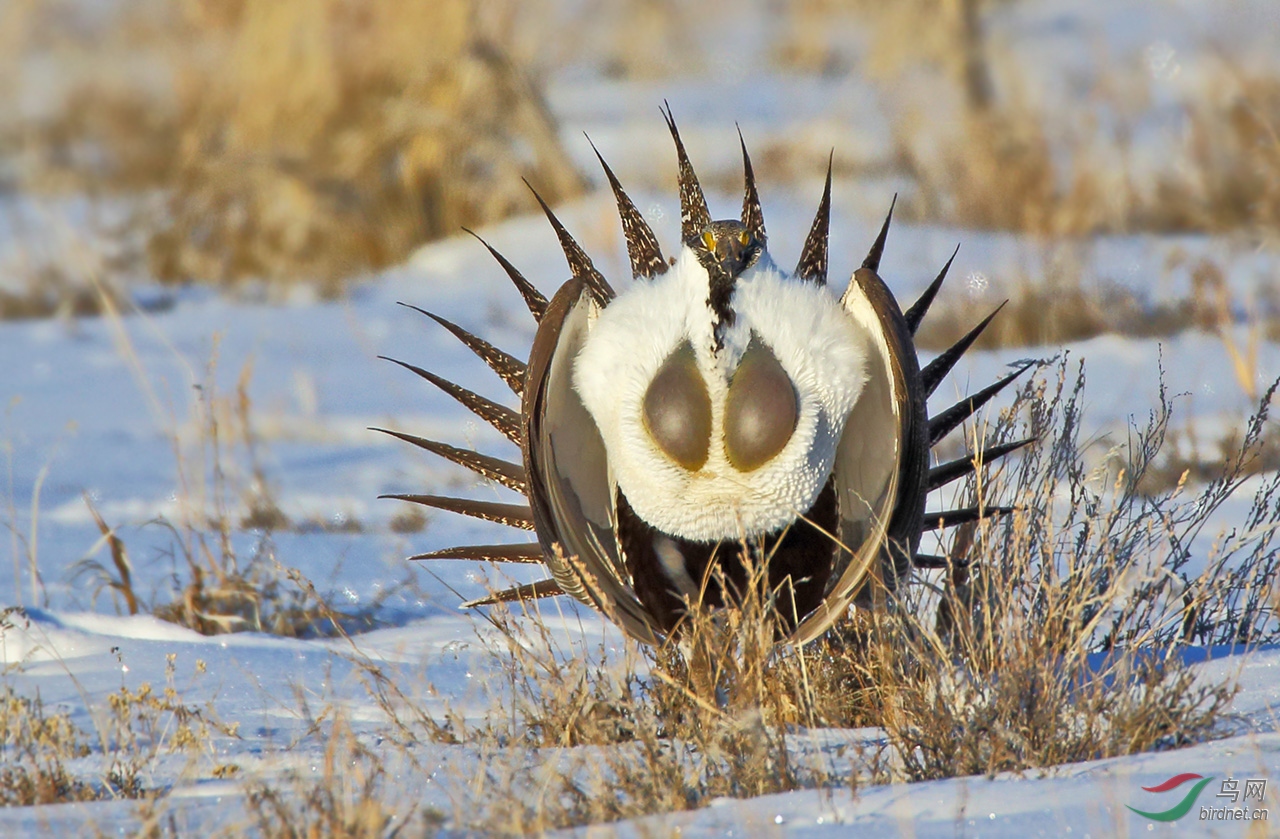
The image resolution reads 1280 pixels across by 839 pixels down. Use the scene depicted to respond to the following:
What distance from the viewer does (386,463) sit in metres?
4.74

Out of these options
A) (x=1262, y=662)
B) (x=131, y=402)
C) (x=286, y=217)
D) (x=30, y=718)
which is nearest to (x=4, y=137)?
(x=286, y=217)

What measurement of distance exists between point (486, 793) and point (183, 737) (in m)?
0.57

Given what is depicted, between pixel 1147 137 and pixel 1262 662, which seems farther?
pixel 1147 137

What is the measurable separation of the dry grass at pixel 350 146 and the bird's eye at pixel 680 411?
15.5 ft

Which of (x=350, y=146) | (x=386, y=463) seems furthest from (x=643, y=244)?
(x=350, y=146)

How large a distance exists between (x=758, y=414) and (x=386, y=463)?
9.33 ft

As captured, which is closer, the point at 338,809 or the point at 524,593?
the point at 338,809

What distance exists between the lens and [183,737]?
217cm

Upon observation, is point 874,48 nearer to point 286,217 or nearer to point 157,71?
point 286,217

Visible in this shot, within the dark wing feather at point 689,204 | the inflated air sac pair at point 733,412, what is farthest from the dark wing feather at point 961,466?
the dark wing feather at point 689,204

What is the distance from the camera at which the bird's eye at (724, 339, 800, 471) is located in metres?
2.09

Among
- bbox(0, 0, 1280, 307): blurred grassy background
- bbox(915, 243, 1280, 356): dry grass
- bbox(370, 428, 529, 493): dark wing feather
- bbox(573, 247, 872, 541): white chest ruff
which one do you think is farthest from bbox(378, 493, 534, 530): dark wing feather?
bbox(0, 0, 1280, 307): blurred grassy background

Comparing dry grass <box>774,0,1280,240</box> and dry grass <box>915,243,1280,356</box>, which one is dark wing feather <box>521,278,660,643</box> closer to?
dry grass <box>915,243,1280,356</box>

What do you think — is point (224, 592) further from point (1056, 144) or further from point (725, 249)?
point (1056, 144)
